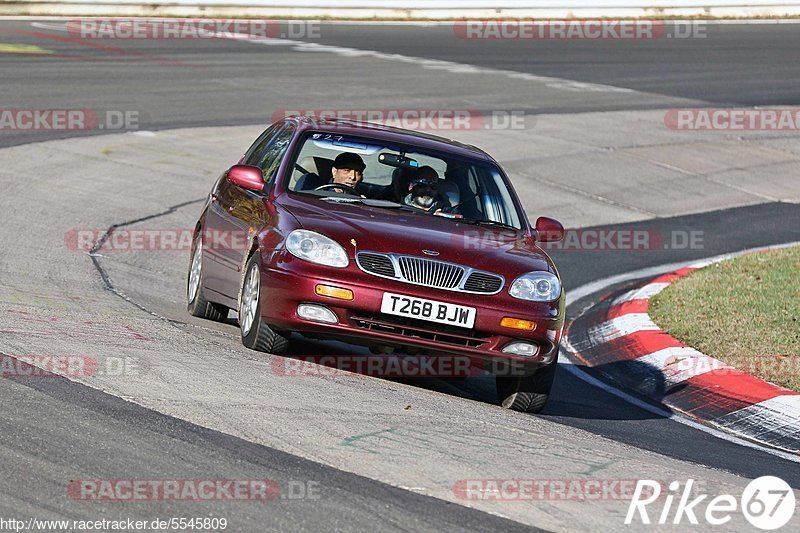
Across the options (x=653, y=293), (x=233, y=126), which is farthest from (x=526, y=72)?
(x=653, y=293)

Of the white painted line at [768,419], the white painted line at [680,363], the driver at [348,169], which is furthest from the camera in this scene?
the white painted line at [680,363]

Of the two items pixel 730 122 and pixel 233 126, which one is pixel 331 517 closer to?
pixel 233 126

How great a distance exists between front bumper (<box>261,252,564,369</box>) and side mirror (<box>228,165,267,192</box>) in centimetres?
98

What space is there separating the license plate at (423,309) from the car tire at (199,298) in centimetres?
225

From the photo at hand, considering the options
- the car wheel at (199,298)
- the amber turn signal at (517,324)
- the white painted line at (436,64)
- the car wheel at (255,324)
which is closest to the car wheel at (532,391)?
the amber turn signal at (517,324)

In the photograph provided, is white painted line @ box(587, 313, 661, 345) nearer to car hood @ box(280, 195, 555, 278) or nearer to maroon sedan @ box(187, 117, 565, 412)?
maroon sedan @ box(187, 117, 565, 412)

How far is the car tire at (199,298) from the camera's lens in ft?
31.7

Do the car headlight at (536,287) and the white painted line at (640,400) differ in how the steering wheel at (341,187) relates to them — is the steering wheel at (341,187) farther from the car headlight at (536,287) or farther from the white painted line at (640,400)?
the white painted line at (640,400)

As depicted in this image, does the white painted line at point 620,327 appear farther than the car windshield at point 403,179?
Yes

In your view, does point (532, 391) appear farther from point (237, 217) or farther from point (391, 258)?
point (237, 217)

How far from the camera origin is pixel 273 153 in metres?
9.49

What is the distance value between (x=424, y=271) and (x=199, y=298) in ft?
8.24

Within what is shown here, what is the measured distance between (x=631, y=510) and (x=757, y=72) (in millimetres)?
23890

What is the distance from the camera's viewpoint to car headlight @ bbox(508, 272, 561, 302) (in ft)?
25.8
